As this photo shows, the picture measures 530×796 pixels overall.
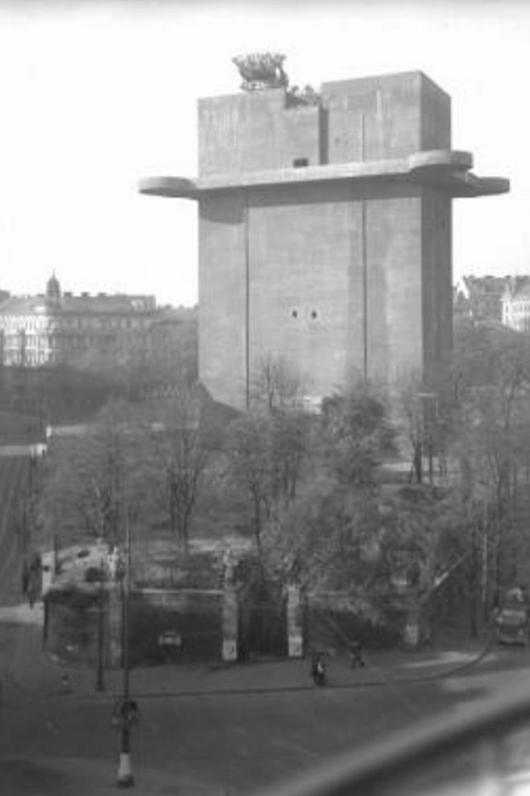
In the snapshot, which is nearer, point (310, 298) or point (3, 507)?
point (3, 507)

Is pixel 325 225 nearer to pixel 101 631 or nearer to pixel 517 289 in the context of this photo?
pixel 101 631

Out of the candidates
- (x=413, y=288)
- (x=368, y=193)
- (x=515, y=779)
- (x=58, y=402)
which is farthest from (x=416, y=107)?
(x=515, y=779)

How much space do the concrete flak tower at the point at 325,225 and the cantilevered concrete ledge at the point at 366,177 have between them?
0.05 m

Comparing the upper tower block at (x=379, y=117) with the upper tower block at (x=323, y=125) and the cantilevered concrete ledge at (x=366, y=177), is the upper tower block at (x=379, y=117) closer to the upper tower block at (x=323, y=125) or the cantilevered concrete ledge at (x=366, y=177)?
the upper tower block at (x=323, y=125)

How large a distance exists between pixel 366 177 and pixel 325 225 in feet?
6.78

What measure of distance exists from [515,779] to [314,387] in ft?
125

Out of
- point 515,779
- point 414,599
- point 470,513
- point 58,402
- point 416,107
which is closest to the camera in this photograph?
point 515,779

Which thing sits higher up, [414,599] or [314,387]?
[314,387]

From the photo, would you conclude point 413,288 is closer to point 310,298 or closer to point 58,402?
point 310,298

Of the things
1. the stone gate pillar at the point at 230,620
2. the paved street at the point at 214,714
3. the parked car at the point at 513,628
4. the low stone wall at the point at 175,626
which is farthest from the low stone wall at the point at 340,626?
the parked car at the point at 513,628

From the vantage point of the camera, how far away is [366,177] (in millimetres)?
38125

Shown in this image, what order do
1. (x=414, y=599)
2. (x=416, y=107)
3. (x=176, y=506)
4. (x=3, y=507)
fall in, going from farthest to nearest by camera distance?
1. (x=416, y=107)
2. (x=3, y=507)
3. (x=176, y=506)
4. (x=414, y=599)

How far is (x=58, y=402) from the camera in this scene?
6006 cm

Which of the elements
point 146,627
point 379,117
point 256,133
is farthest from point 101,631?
point 379,117
